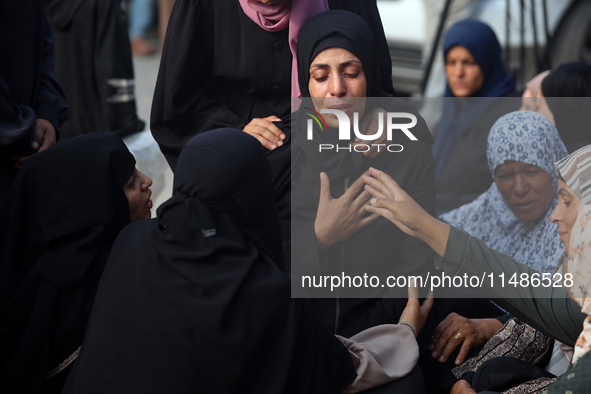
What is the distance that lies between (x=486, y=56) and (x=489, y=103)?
31 cm

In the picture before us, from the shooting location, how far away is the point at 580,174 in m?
2.19

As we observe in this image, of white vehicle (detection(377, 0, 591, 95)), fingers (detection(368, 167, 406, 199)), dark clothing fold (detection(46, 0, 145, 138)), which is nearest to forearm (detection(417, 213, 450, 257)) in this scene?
fingers (detection(368, 167, 406, 199))

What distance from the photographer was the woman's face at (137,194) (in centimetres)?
248

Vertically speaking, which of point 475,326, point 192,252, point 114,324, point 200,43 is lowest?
point 475,326

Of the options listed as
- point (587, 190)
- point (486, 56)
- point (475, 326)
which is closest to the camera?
point (587, 190)

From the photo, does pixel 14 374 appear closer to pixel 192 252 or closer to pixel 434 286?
pixel 192 252

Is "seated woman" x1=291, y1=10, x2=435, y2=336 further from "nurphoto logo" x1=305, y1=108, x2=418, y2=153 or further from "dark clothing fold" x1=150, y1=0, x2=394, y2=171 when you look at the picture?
"dark clothing fold" x1=150, y1=0, x2=394, y2=171

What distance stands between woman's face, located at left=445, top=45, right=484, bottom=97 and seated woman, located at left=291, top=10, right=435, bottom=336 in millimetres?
2206

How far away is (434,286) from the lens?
279 cm

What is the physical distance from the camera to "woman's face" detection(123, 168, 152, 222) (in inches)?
97.8

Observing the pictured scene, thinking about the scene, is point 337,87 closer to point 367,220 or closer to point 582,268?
point 367,220

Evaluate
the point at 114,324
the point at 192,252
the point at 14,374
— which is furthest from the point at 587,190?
the point at 14,374

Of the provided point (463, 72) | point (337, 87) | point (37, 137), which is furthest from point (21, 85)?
point (463, 72)

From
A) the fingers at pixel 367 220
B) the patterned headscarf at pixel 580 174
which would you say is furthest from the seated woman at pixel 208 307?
the patterned headscarf at pixel 580 174
